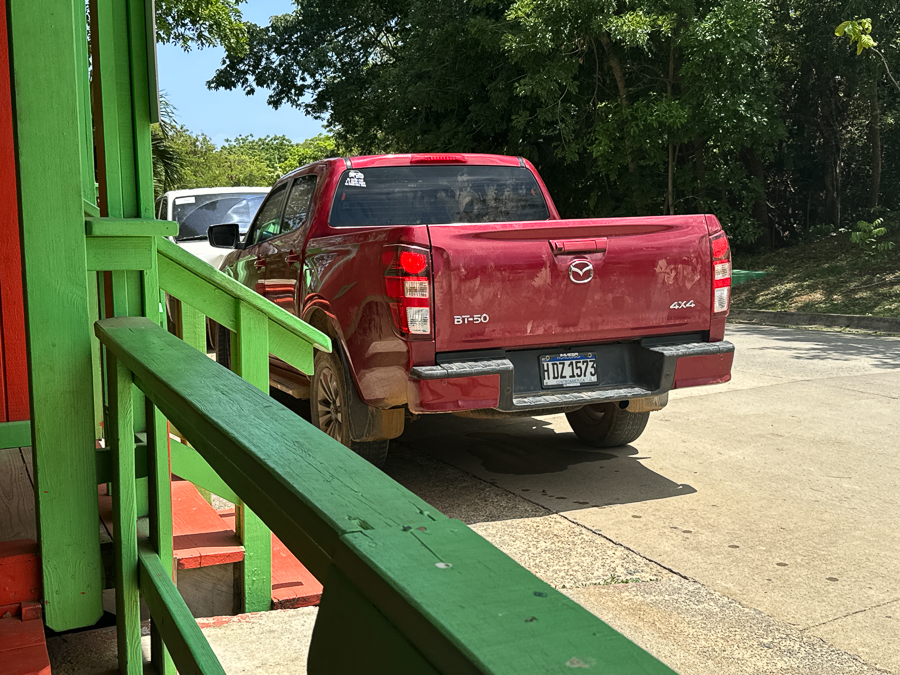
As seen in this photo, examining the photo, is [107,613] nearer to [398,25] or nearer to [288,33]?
[398,25]

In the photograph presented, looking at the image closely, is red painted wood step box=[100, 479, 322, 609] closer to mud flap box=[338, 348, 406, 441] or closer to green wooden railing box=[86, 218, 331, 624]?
green wooden railing box=[86, 218, 331, 624]

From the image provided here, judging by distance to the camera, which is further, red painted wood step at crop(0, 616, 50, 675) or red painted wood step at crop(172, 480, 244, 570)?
red painted wood step at crop(172, 480, 244, 570)

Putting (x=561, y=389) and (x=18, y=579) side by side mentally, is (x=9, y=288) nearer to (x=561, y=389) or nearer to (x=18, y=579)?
(x=18, y=579)

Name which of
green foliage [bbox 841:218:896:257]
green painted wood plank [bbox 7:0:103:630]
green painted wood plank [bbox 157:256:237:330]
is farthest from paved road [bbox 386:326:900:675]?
green foliage [bbox 841:218:896:257]

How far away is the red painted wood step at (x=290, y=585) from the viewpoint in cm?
362

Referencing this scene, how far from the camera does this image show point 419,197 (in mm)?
6410

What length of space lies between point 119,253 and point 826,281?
1585 cm

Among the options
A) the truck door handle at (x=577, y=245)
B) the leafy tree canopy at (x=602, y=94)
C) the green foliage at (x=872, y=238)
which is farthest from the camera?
the leafy tree canopy at (x=602, y=94)

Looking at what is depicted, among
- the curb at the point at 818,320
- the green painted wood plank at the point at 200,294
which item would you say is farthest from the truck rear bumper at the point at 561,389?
the curb at the point at 818,320

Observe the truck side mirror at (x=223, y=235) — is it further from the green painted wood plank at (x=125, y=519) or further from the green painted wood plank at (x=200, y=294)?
the green painted wood plank at (x=125, y=519)

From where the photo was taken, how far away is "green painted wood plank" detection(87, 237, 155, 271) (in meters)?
2.80

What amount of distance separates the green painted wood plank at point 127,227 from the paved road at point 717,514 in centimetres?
223

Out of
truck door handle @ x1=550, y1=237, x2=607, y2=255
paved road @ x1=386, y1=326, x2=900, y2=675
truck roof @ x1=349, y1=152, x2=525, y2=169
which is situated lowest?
paved road @ x1=386, y1=326, x2=900, y2=675

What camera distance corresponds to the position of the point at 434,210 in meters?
6.42
